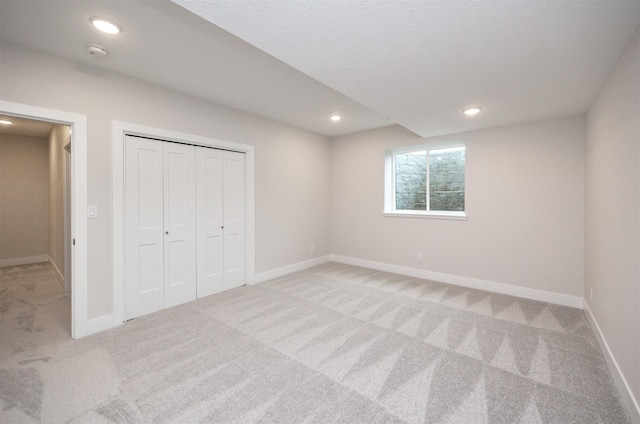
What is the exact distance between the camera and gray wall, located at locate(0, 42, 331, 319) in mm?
2525

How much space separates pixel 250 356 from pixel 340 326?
0.97m

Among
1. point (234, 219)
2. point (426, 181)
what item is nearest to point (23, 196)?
point (234, 219)

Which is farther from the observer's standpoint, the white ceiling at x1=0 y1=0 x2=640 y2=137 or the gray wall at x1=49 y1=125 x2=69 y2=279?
the gray wall at x1=49 y1=125 x2=69 y2=279

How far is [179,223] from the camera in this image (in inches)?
140

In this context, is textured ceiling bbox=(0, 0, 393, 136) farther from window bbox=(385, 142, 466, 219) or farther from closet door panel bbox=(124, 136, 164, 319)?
window bbox=(385, 142, 466, 219)

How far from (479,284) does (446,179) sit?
1682mm

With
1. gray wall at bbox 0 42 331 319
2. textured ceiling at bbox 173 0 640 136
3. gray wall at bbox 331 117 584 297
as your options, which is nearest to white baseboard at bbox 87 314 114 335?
gray wall at bbox 0 42 331 319

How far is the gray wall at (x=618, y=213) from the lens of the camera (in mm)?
1732

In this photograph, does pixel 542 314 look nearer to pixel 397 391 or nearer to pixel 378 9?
pixel 397 391

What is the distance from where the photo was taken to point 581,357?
235cm

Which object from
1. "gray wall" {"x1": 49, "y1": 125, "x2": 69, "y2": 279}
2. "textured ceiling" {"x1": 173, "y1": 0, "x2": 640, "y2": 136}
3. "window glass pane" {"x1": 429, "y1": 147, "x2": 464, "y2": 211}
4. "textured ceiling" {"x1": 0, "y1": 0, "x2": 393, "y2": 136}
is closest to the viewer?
"textured ceiling" {"x1": 173, "y1": 0, "x2": 640, "y2": 136}

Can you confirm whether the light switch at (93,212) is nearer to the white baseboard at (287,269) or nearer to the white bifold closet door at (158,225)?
the white bifold closet door at (158,225)

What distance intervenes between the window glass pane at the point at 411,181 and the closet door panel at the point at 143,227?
381cm

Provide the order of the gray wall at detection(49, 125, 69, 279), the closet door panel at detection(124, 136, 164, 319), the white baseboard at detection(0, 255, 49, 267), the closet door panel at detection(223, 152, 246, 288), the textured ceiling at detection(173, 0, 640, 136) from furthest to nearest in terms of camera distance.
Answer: the white baseboard at detection(0, 255, 49, 267), the gray wall at detection(49, 125, 69, 279), the closet door panel at detection(223, 152, 246, 288), the closet door panel at detection(124, 136, 164, 319), the textured ceiling at detection(173, 0, 640, 136)
